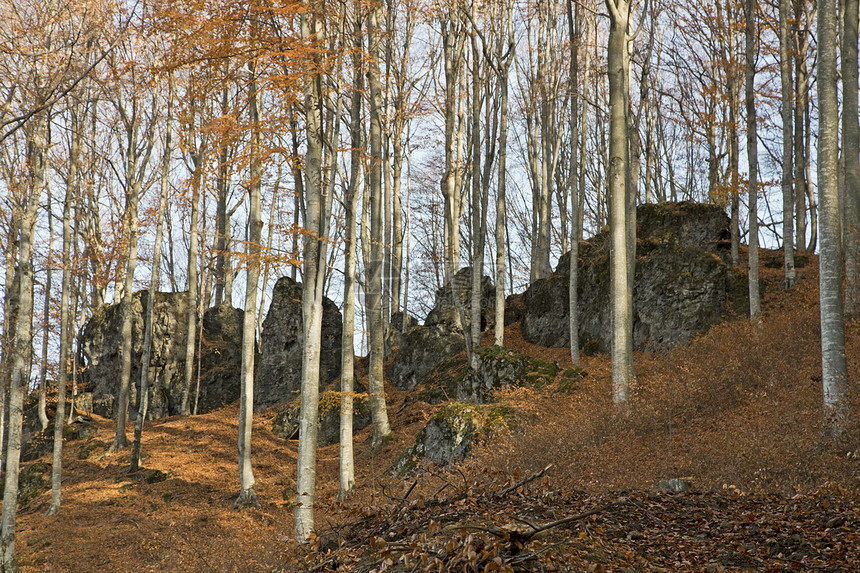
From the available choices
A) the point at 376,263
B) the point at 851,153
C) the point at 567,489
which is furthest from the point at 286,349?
the point at 851,153

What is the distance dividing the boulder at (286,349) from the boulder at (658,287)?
698cm

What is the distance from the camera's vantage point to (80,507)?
41.9 ft

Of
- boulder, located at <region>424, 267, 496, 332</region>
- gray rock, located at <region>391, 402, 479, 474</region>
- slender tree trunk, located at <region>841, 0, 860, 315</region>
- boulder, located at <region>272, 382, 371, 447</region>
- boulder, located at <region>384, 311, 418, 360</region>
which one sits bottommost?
boulder, located at <region>272, 382, 371, 447</region>

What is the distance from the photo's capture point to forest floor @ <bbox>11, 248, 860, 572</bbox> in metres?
4.06

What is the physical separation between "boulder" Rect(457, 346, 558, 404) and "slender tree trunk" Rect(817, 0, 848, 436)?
17.8 ft

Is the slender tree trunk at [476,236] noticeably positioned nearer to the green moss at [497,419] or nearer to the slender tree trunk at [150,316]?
the green moss at [497,419]

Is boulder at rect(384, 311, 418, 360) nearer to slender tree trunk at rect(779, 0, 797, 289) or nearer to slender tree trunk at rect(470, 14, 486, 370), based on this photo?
slender tree trunk at rect(470, 14, 486, 370)

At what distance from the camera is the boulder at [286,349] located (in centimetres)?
1955

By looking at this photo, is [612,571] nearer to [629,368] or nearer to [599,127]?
[629,368]

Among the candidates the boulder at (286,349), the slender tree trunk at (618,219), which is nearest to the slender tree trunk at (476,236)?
the slender tree trunk at (618,219)

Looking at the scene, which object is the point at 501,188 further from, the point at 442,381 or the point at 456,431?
the point at 456,431

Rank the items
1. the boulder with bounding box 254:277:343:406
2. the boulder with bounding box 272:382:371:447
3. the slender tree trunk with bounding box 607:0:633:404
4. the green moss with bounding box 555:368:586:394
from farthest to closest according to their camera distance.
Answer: the boulder with bounding box 254:277:343:406, the boulder with bounding box 272:382:371:447, the green moss with bounding box 555:368:586:394, the slender tree trunk with bounding box 607:0:633:404

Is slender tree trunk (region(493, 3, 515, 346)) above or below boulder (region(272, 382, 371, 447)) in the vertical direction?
above

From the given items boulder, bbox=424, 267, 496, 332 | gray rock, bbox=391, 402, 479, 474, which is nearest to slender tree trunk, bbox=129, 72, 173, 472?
gray rock, bbox=391, 402, 479, 474
